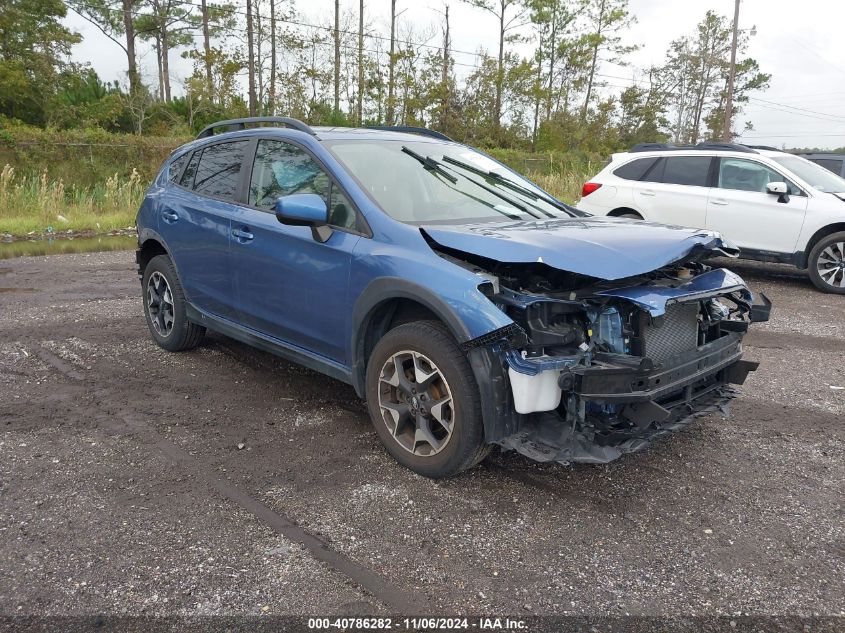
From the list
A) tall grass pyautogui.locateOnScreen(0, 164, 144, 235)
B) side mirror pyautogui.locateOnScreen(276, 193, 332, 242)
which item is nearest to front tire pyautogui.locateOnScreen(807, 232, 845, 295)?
side mirror pyautogui.locateOnScreen(276, 193, 332, 242)

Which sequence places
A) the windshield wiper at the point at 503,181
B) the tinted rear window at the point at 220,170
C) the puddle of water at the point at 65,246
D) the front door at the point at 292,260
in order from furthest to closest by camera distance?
the puddle of water at the point at 65,246, the tinted rear window at the point at 220,170, the windshield wiper at the point at 503,181, the front door at the point at 292,260

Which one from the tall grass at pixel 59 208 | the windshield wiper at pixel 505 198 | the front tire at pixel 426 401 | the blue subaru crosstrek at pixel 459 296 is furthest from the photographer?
the tall grass at pixel 59 208

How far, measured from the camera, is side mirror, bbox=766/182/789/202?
8.59 meters

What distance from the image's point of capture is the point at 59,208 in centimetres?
1525

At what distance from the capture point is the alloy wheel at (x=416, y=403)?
330 cm

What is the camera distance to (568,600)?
101 inches

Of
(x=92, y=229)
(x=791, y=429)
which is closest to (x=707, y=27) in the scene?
(x=92, y=229)

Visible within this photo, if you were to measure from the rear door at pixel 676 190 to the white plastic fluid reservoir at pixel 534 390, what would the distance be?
23.6 ft

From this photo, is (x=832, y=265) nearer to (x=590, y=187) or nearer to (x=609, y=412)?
(x=590, y=187)

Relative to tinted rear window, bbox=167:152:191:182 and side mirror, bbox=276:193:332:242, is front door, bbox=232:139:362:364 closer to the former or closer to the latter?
side mirror, bbox=276:193:332:242

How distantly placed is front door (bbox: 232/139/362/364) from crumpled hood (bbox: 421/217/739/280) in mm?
636

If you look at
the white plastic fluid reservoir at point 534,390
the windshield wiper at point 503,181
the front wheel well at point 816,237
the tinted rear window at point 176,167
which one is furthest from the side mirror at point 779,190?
the tinted rear window at point 176,167

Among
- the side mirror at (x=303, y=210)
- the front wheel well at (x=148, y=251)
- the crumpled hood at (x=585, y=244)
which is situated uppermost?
the side mirror at (x=303, y=210)

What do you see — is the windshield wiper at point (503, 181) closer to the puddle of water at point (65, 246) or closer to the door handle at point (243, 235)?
the door handle at point (243, 235)
